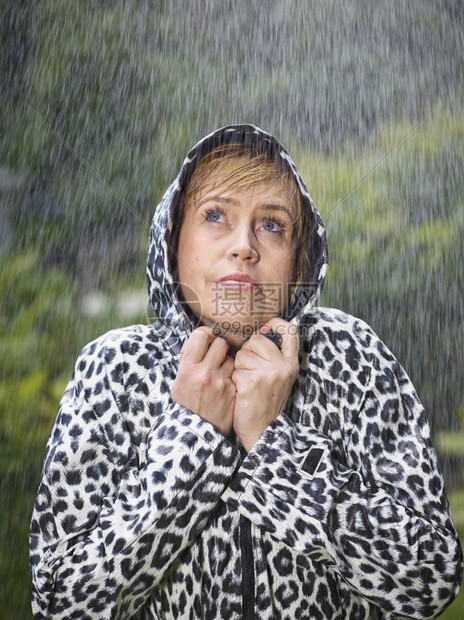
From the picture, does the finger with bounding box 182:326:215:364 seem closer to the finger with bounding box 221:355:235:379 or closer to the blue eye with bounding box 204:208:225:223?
the finger with bounding box 221:355:235:379

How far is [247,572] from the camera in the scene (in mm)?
1038

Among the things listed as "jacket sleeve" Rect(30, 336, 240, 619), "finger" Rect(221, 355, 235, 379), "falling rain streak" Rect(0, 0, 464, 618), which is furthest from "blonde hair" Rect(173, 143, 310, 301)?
"falling rain streak" Rect(0, 0, 464, 618)

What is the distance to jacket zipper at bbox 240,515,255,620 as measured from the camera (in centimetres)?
103

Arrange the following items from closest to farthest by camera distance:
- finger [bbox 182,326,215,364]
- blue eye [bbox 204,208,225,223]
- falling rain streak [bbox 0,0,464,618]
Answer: finger [bbox 182,326,215,364], blue eye [bbox 204,208,225,223], falling rain streak [bbox 0,0,464,618]

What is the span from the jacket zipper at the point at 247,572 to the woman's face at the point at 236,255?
31 cm

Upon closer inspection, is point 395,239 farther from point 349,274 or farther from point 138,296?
point 138,296

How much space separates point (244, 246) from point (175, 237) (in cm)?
14

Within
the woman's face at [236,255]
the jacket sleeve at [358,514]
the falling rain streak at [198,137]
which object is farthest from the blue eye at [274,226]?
the falling rain streak at [198,137]

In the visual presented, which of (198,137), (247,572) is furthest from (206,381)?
(198,137)

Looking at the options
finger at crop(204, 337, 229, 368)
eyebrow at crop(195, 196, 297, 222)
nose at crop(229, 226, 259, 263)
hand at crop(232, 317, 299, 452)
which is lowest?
hand at crop(232, 317, 299, 452)

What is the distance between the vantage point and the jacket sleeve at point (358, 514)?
1.01 metres

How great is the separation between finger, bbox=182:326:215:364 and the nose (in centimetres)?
14

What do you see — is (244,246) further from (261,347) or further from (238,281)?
(261,347)

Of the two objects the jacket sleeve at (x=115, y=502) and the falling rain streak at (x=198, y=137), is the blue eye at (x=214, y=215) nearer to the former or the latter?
the jacket sleeve at (x=115, y=502)
